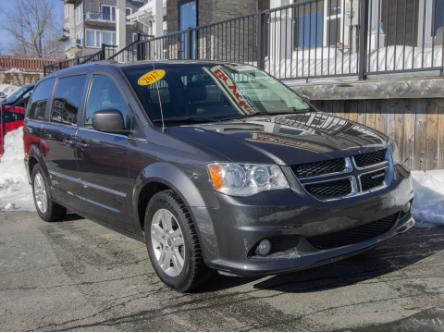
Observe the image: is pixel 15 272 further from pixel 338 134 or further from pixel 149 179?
pixel 338 134

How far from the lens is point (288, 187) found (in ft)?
11.0

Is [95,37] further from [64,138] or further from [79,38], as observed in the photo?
[64,138]

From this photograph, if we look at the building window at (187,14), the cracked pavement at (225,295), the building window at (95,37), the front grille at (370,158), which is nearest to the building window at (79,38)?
the building window at (95,37)

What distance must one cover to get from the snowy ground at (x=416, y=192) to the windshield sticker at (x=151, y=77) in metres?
3.22

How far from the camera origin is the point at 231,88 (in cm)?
478

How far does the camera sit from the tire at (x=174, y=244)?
3.62 m

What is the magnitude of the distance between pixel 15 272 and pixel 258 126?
2523 millimetres

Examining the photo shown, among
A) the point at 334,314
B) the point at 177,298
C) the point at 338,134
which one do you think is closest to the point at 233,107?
the point at 338,134

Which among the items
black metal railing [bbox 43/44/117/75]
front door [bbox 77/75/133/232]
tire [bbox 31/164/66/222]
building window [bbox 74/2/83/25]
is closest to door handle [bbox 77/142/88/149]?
front door [bbox 77/75/133/232]

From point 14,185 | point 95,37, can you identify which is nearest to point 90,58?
point 14,185

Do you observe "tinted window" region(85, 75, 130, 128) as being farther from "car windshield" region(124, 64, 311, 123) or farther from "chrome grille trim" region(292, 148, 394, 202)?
"chrome grille trim" region(292, 148, 394, 202)

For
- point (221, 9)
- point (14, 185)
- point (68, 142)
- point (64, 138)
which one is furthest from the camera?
point (221, 9)

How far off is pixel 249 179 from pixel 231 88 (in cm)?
161

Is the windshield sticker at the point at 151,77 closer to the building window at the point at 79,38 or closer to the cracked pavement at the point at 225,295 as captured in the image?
the cracked pavement at the point at 225,295
